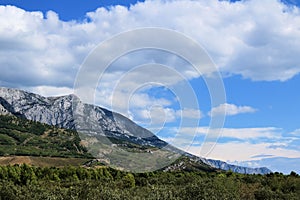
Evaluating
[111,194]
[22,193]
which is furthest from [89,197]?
[22,193]

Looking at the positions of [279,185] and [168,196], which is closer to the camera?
[168,196]

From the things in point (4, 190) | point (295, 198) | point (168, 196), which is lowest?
point (4, 190)

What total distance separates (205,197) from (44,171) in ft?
234

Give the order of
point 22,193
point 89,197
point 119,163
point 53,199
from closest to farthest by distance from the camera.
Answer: point 53,199 < point 89,197 < point 22,193 < point 119,163

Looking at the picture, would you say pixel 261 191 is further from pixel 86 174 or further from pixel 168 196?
pixel 86 174

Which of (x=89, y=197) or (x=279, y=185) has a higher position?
(x=279, y=185)

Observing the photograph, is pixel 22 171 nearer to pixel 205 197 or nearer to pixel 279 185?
pixel 279 185

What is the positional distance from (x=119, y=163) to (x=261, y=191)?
79.0 meters

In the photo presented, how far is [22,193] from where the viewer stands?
38.6m

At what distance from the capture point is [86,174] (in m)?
106

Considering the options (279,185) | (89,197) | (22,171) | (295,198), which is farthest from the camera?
(22,171)

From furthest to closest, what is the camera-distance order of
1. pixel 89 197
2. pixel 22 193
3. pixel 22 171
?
1. pixel 22 171
2. pixel 22 193
3. pixel 89 197

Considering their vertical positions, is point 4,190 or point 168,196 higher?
point 168,196

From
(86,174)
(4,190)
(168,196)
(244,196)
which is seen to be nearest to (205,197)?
(168,196)
